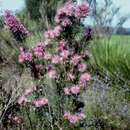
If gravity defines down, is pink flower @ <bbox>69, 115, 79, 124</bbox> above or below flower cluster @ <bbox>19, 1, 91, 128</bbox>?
below

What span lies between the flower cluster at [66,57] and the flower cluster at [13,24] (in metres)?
0.29

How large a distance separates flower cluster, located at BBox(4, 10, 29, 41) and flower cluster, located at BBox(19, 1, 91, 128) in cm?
29

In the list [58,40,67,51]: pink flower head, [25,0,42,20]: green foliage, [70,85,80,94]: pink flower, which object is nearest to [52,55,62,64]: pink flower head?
[58,40,67,51]: pink flower head

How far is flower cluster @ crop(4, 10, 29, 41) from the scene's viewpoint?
5.68 m

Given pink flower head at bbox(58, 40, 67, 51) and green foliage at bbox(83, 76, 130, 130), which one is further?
green foliage at bbox(83, 76, 130, 130)

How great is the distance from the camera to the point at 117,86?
7.07 metres

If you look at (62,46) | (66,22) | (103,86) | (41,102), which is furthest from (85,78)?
(103,86)

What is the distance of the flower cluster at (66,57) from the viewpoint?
5.52m

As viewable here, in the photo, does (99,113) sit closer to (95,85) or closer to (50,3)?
(95,85)

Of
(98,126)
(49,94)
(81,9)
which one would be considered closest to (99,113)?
(98,126)

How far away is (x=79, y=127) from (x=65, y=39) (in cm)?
106

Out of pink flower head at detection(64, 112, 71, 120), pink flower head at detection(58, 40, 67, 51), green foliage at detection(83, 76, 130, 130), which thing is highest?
pink flower head at detection(58, 40, 67, 51)

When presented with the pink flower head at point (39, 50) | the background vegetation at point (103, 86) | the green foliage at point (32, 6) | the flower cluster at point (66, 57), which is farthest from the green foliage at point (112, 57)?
the green foliage at point (32, 6)

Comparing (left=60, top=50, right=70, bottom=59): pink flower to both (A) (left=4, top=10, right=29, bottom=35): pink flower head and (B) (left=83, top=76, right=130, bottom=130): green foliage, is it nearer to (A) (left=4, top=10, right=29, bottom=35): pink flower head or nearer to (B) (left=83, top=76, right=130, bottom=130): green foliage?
(A) (left=4, top=10, right=29, bottom=35): pink flower head
